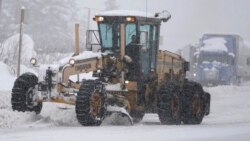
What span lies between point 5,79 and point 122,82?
8.85 m

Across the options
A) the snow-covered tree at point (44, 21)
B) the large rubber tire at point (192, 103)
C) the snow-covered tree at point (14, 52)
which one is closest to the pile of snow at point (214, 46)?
the snow-covered tree at point (14, 52)

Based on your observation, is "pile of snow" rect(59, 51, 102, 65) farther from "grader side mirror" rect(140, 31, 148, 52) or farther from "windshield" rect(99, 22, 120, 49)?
"grader side mirror" rect(140, 31, 148, 52)

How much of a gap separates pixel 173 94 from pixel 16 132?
609 cm

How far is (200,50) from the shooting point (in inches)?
1906

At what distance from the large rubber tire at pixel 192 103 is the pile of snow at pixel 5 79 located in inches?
276

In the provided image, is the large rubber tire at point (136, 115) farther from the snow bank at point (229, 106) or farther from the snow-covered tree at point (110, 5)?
the snow-covered tree at point (110, 5)

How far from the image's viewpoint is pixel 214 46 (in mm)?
48469

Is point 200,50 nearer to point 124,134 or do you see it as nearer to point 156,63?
point 156,63

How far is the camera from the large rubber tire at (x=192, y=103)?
65.6 ft

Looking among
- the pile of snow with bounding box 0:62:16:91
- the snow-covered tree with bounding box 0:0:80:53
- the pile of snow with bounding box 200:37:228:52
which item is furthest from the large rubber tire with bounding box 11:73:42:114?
the snow-covered tree with bounding box 0:0:80:53

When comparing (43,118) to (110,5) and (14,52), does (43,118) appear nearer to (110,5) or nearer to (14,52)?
(14,52)

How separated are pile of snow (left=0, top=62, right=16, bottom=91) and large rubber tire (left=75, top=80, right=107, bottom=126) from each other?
824cm

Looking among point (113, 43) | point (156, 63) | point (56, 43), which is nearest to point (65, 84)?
point (113, 43)

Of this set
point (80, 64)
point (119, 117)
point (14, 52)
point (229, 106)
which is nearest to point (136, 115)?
point (119, 117)
